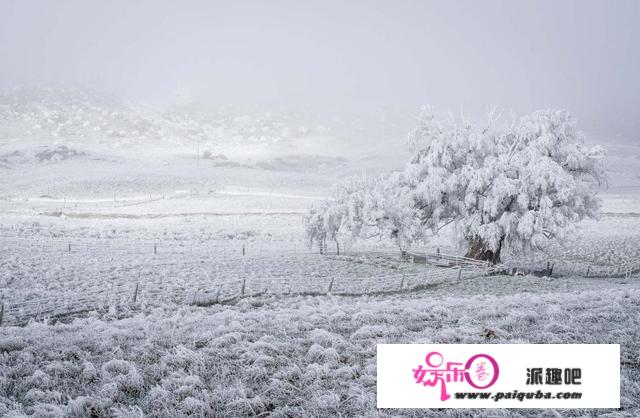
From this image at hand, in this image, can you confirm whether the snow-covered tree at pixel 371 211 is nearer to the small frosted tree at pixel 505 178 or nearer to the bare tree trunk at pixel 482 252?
the small frosted tree at pixel 505 178

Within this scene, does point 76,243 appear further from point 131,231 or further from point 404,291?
point 404,291

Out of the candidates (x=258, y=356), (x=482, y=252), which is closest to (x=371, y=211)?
(x=482, y=252)

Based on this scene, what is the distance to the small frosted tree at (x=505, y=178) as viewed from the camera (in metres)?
27.3

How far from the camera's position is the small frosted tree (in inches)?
1077

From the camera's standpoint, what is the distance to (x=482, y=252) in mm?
30953

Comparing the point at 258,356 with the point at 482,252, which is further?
the point at 482,252

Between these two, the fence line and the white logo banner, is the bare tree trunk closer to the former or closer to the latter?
the fence line

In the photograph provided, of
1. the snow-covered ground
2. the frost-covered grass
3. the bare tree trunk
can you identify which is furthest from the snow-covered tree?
the frost-covered grass

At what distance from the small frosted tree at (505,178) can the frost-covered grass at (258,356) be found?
1382 centimetres

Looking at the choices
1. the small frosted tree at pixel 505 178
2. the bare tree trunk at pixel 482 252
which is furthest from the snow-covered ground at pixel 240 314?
the bare tree trunk at pixel 482 252

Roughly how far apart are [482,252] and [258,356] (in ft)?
82.3

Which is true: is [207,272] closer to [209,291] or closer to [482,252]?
[209,291]

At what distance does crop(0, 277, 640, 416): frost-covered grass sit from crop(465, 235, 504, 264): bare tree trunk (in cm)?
1624

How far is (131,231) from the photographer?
147ft
